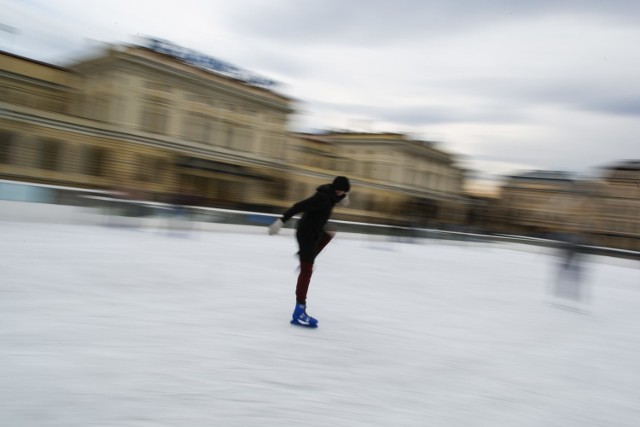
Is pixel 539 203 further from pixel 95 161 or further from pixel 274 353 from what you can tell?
pixel 274 353

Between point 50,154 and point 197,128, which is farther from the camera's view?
point 197,128

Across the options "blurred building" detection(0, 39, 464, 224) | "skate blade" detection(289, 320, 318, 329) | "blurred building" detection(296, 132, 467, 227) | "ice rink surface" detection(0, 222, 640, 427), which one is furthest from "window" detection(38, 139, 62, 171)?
"skate blade" detection(289, 320, 318, 329)

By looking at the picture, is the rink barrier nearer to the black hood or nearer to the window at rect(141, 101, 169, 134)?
the black hood

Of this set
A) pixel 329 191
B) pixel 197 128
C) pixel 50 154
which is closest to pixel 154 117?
pixel 197 128

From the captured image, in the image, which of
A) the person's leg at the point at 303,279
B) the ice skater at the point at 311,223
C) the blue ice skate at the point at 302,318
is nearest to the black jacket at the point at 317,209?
the ice skater at the point at 311,223

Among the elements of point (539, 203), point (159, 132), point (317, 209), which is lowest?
point (317, 209)

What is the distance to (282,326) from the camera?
4949 mm

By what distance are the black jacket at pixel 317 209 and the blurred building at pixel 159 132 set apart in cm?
1117

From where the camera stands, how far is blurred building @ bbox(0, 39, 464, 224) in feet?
84.9

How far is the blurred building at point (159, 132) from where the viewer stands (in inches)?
1019

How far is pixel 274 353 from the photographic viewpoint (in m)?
4.01

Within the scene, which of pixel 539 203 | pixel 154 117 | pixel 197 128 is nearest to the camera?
pixel 154 117

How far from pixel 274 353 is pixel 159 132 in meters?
32.2

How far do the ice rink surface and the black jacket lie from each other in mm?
1064
